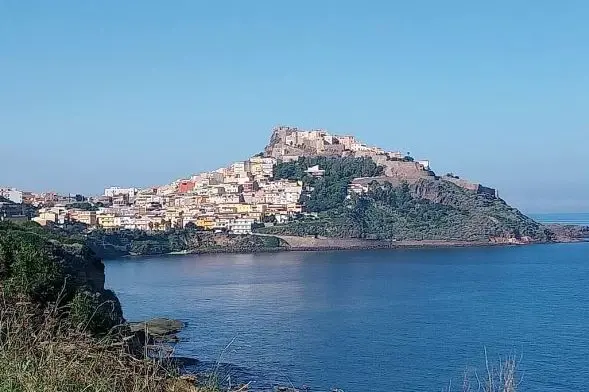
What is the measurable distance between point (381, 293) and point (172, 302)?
8810 mm

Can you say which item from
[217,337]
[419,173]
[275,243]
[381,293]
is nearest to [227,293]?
[381,293]

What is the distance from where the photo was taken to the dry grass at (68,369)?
7.38 feet

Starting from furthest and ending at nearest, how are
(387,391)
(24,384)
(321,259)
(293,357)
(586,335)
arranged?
(321,259) → (586,335) → (293,357) → (387,391) → (24,384)

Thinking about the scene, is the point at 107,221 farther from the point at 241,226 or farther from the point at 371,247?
the point at 371,247

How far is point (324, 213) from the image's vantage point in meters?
69.4

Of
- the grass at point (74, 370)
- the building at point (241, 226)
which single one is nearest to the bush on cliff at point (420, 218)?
the building at point (241, 226)

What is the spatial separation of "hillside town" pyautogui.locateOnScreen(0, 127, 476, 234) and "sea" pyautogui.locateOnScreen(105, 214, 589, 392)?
16.6 meters

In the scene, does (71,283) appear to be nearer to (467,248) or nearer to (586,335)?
(586,335)

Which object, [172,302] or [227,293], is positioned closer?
[172,302]

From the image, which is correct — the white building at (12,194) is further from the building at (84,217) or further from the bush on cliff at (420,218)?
the bush on cliff at (420,218)

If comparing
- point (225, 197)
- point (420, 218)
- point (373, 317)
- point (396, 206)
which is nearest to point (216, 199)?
point (225, 197)

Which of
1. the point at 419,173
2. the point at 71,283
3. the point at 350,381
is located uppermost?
the point at 419,173

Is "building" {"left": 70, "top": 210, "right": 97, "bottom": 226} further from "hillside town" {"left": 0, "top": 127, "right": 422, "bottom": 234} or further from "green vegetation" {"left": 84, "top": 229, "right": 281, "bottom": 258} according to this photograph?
"green vegetation" {"left": 84, "top": 229, "right": 281, "bottom": 258}

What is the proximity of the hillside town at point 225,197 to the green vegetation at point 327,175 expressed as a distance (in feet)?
2.83
